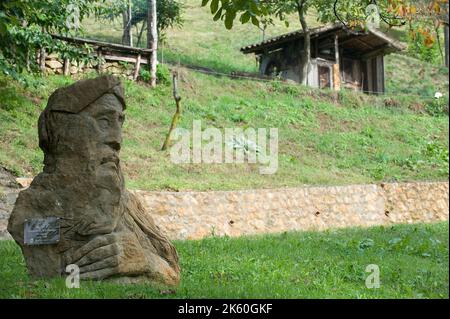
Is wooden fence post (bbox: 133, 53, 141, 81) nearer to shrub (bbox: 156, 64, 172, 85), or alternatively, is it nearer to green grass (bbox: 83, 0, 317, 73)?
shrub (bbox: 156, 64, 172, 85)

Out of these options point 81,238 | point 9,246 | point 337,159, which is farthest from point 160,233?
point 337,159

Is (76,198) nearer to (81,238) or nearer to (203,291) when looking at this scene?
(81,238)

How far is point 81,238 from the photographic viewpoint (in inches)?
290

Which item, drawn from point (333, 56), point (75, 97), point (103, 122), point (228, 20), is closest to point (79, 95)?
point (75, 97)

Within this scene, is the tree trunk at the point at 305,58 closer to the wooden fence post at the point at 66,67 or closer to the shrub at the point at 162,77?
the shrub at the point at 162,77

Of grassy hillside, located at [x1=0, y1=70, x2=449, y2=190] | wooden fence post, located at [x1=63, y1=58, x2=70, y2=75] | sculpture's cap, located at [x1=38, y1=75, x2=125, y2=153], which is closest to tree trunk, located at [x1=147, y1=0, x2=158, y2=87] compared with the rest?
grassy hillside, located at [x1=0, y1=70, x2=449, y2=190]

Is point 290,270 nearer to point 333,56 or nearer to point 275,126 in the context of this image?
point 275,126

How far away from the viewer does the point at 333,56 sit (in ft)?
116

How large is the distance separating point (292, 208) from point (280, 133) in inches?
281

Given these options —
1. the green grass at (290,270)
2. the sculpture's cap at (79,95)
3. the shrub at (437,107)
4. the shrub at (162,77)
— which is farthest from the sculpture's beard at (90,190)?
the shrub at (437,107)

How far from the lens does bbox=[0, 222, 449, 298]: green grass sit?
7000mm

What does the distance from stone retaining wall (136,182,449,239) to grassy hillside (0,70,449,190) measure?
739 millimetres

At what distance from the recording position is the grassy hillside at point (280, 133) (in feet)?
57.5
